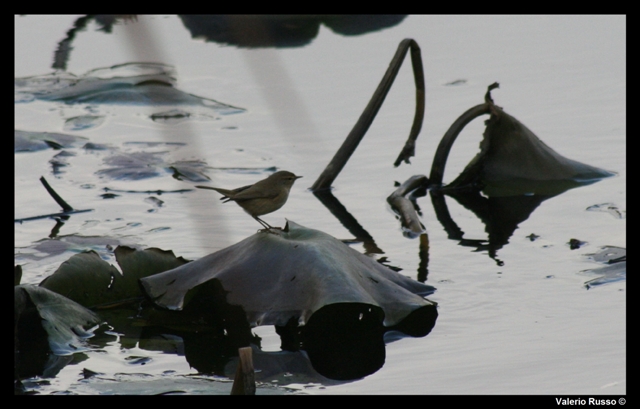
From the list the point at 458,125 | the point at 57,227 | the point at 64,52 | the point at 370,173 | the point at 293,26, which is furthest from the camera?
the point at 293,26

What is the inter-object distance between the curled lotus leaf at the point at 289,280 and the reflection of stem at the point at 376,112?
1.72 meters

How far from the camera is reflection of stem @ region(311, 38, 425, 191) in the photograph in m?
5.80

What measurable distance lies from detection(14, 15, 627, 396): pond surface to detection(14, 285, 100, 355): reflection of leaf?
0.10 metres

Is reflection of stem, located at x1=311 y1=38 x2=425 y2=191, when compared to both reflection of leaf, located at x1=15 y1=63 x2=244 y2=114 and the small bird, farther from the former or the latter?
reflection of leaf, located at x1=15 y1=63 x2=244 y2=114

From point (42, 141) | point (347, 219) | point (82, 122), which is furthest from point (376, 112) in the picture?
point (82, 122)

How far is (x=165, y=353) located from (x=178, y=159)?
3.38m

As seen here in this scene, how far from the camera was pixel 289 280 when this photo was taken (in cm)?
389

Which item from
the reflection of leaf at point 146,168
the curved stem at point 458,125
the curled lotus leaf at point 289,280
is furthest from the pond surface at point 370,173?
the curved stem at point 458,125

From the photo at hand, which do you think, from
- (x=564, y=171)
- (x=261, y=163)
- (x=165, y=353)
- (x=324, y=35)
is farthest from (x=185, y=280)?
(x=324, y=35)

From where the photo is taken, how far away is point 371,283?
400 centimetres

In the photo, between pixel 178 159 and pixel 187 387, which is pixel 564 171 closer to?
pixel 178 159

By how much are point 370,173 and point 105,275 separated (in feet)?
8.89

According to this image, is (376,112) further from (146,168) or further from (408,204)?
(146,168)

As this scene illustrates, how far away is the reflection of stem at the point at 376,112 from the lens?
5.80 metres
